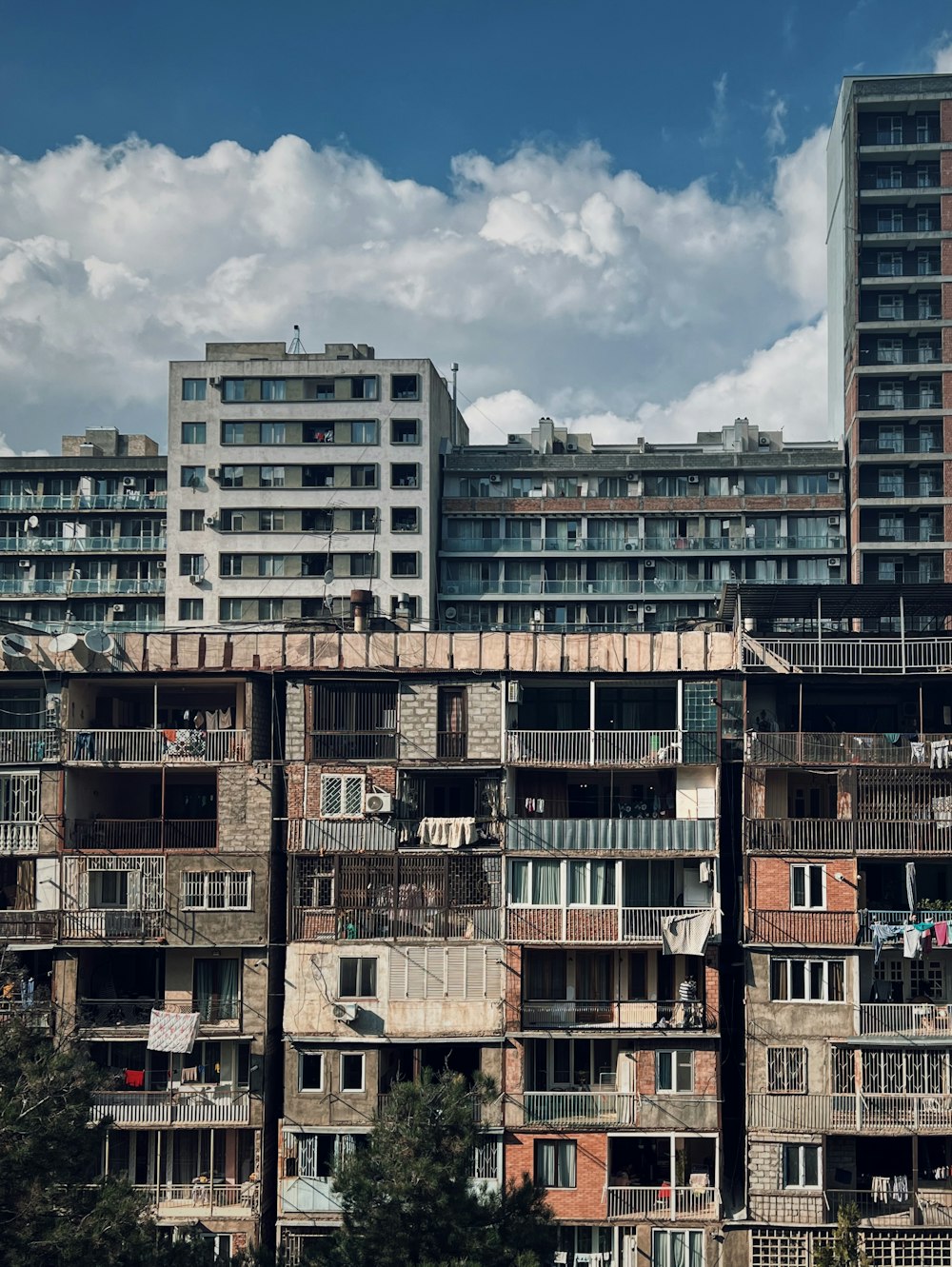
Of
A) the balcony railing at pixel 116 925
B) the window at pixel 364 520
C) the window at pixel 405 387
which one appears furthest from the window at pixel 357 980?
the window at pixel 405 387

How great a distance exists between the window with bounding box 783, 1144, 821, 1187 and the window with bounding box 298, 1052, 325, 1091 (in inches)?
502

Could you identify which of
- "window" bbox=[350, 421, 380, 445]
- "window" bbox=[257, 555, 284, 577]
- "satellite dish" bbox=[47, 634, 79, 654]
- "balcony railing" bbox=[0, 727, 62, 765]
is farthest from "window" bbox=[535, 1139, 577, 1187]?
"window" bbox=[350, 421, 380, 445]

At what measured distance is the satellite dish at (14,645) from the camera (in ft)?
150

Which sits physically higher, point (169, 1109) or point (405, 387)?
point (405, 387)

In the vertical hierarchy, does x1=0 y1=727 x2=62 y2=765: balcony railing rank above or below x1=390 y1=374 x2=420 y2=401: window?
below

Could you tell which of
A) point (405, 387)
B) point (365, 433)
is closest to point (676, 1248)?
point (365, 433)

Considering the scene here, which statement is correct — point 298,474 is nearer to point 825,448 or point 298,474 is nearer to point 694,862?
point 825,448

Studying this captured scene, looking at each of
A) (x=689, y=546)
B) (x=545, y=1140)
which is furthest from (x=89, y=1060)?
(x=689, y=546)

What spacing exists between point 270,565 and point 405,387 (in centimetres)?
1128

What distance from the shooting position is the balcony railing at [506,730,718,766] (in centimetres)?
4541

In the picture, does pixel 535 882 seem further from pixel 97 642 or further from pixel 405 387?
pixel 405 387

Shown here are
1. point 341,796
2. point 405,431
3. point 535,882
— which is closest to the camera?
point 535,882

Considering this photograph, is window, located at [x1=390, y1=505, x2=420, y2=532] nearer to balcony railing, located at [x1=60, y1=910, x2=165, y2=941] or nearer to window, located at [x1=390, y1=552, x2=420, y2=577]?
window, located at [x1=390, y1=552, x2=420, y2=577]

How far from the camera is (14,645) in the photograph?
4584 centimetres
